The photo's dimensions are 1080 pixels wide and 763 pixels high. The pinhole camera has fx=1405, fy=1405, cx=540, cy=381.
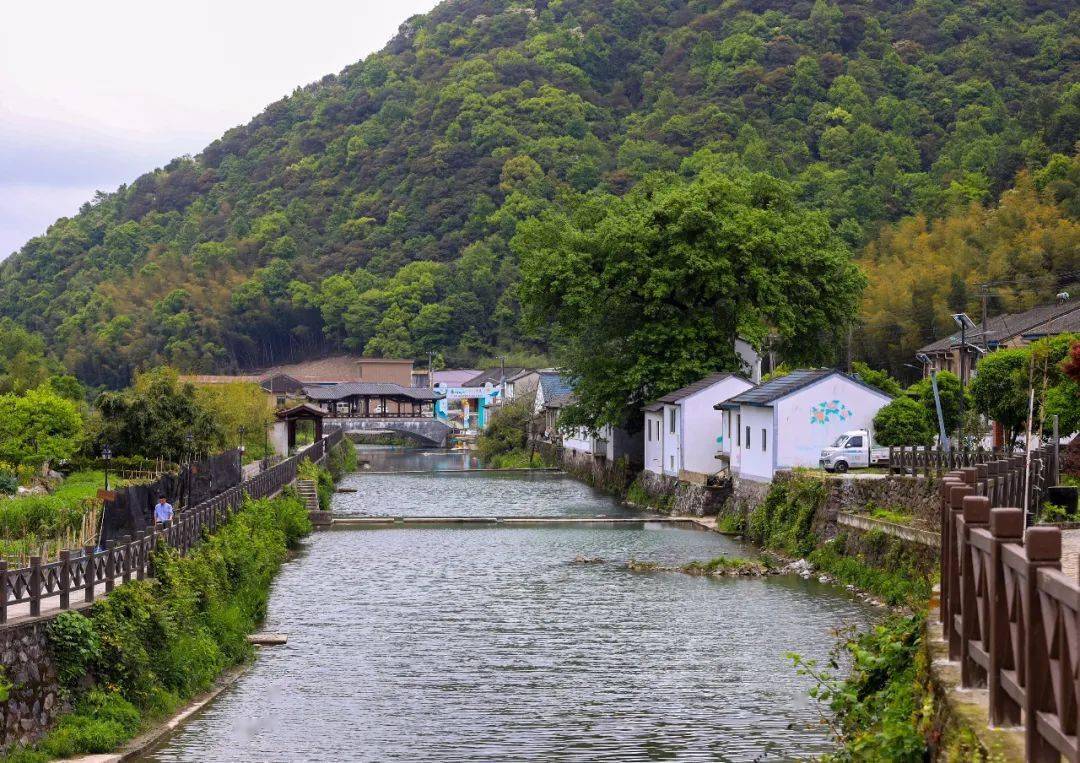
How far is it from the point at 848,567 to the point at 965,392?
1275 cm

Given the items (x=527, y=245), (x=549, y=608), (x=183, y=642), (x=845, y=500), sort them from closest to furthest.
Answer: (x=183, y=642) < (x=549, y=608) < (x=845, y=500) < (x=527, y=245)

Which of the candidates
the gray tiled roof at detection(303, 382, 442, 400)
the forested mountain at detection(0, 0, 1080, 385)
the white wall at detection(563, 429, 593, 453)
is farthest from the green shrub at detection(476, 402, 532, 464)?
the forested mountain at detection(0, 0, 1080, 385)

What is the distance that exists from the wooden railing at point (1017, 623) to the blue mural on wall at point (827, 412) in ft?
101

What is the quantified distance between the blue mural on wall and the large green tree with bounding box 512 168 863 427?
30.5ft

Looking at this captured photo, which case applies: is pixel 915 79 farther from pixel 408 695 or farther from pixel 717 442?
pixel 408 695

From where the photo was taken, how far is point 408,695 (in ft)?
64.0

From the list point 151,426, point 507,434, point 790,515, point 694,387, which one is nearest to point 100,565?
point 790,515

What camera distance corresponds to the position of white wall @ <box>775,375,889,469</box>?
40.0 metres

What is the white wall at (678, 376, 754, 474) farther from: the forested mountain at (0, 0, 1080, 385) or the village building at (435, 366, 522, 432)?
the village building at (435, 366, 522, 432)

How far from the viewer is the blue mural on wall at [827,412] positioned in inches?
1585


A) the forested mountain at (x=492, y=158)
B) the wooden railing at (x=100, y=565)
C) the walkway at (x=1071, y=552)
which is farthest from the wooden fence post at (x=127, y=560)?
the forested mountain at (x=492, y=158)

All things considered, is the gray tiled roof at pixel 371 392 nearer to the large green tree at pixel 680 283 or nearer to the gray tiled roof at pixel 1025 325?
the large green tree at pixel 680 283

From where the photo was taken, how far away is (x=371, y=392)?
111688 millimetres

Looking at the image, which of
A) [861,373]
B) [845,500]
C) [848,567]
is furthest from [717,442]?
[848,567]
